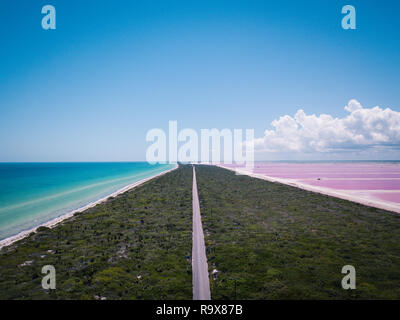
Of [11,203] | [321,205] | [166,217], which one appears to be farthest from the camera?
[11,203]

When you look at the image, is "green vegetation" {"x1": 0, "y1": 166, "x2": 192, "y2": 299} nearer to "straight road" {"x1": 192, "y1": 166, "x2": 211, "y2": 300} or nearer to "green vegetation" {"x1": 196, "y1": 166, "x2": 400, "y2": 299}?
"straight road" {"x1": 192, "y1": 166, "x2": 211, "y2": 300}

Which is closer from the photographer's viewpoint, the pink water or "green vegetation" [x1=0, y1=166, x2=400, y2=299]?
"green vegetation" [x1=0, y1=166, x2=400, y2=299]

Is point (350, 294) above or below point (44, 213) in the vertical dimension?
above

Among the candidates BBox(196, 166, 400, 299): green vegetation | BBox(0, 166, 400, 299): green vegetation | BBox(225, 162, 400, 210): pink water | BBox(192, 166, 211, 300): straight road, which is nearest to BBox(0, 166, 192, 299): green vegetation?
BBox(0, 166, 400, 299): green vegetation

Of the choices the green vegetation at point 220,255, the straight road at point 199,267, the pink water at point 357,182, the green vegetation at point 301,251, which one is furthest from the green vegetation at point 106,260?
the pink water at point 357,182

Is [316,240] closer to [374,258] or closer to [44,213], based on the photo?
[374,258]
